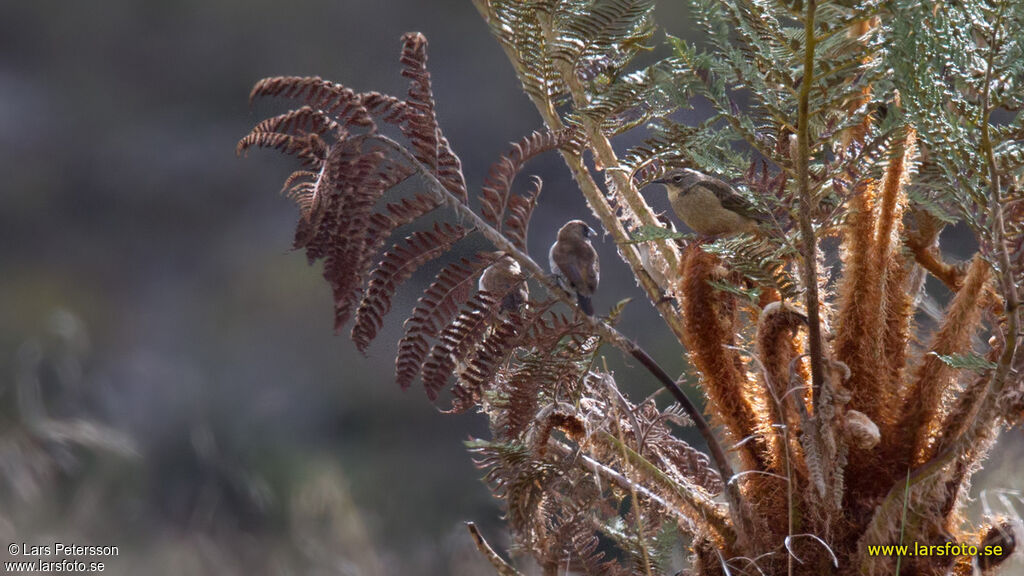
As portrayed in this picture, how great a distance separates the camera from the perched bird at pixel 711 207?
0.73 m

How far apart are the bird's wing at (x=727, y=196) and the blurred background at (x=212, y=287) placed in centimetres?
60

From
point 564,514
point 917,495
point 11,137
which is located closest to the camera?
point 917,495

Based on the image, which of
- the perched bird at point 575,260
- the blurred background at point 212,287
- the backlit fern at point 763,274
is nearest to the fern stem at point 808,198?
the backlit fern at point 763,274

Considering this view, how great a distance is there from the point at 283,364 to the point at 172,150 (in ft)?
1.53

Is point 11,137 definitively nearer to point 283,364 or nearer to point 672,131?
point 283,364

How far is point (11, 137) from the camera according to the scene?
57.6 inches

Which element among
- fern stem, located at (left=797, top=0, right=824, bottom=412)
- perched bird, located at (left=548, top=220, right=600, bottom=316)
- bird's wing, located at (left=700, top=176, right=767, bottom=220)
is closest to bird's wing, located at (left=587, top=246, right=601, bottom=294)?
perched bird, located at (left=548, top=220, right=600, bottom=316)

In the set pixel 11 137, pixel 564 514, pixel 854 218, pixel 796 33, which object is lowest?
pixel 564 514

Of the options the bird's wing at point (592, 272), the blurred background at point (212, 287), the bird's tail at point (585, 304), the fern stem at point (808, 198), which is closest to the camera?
the fern stem at point (808, 198)

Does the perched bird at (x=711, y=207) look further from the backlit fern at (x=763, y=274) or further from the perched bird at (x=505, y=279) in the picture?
the perched bird at (x=505, y=279)

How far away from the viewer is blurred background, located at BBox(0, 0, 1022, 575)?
133 cm

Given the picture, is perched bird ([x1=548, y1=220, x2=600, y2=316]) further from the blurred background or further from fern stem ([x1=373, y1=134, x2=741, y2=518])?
the blurred background

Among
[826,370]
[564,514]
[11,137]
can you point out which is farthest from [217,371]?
[826,370]

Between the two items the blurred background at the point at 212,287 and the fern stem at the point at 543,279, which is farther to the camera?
the blurred background at the point at 212,287
